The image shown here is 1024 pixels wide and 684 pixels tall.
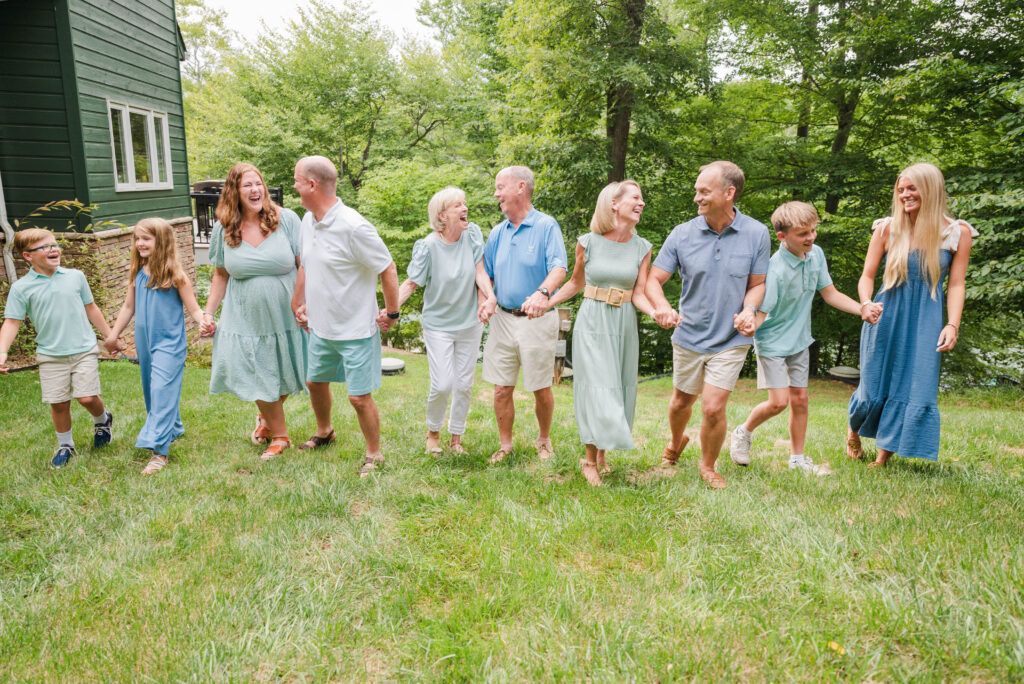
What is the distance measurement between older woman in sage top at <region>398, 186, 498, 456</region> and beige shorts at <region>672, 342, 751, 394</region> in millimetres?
1393

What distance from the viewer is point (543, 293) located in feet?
14.8

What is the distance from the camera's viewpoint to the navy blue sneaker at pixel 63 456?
4.75m

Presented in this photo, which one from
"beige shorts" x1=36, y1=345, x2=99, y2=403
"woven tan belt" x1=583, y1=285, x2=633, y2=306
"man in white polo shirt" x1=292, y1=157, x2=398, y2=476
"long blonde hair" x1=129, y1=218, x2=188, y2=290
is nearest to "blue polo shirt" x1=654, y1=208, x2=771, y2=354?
"woven tan belt" x1=583, y1=285, x2=633, y2=306

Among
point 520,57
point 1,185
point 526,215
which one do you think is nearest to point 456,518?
point 526,215

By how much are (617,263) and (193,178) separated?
37.4 m

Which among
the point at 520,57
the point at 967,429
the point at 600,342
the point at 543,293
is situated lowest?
the point at 967,429

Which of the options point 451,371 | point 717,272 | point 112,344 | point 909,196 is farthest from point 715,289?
point 112,344

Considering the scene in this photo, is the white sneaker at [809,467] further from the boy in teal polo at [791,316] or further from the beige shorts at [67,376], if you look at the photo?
the beige shorts at [67,376]

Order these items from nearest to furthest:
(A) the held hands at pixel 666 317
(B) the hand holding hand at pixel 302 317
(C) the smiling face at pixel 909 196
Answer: (A) the held hands at pixel 666 317, (C) the smiling face at pixel 909 196, (B) the hand holding hand at pixel 302 317

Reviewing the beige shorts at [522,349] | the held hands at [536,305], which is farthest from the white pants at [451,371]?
the held hands at [536,305]

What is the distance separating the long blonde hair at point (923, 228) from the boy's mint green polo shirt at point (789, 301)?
444 mm

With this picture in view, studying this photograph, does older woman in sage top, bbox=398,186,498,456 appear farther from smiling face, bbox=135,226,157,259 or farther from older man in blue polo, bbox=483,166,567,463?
smiling face, bbox=135,226,157,259

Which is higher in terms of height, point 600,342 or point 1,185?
point 1,185

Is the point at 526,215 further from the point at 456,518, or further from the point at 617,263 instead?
the point at 456,518
